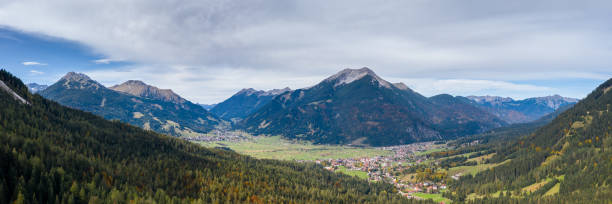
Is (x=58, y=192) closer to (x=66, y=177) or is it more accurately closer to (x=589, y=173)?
(x=66, y=177)

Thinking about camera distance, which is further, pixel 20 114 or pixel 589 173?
pixel 589 173

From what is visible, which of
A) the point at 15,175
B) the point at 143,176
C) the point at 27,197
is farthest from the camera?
the point at 143,176

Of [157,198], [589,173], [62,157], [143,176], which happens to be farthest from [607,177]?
[62,157]

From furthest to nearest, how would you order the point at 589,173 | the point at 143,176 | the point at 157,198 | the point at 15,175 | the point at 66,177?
the point at 589,173
the point at 143,176
the point at 157,198
the point at 66,177
the point at 15,175

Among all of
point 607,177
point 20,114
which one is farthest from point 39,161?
point 607,177

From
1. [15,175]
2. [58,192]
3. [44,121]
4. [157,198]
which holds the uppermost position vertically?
[44,121]

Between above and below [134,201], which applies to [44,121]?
above

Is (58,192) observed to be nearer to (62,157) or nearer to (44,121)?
(62,157)
